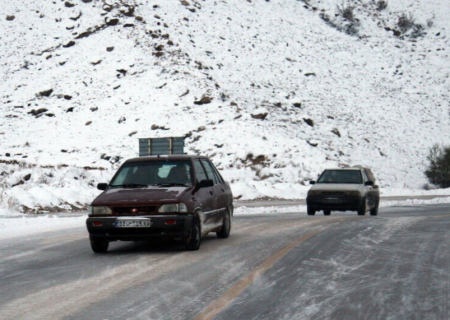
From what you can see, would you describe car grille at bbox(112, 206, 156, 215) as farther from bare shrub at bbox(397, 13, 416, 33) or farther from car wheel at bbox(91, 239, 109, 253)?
bare shrub at bbox(397, 13, 416, 33)

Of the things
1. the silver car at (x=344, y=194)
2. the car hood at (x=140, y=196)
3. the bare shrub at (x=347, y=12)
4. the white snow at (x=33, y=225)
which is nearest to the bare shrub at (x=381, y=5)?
the bare shrub at (x=347, y=12)

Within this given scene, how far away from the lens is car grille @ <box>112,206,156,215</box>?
34.0 feet

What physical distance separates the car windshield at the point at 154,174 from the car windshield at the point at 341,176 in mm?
10620

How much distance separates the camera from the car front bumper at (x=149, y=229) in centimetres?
1029

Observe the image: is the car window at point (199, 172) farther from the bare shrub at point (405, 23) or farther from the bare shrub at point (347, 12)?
the bare shrub at point (405, 23)

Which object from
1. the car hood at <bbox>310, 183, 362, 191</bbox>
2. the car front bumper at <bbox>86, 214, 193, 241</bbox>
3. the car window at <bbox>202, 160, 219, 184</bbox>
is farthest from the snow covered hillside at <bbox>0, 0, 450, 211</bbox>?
the car front bumper at <bbox>86, 214, 193, 241</bbox>

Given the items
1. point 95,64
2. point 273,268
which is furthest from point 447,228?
point 95,64

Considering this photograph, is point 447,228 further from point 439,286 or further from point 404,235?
point 439,286

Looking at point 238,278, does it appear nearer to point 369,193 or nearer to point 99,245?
point 99,245

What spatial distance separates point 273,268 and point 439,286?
87.1 inches

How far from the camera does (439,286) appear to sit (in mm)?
7438

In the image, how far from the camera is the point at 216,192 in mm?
12273

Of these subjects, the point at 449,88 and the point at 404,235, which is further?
the point at 449,88

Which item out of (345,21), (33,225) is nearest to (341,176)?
(33,225)
